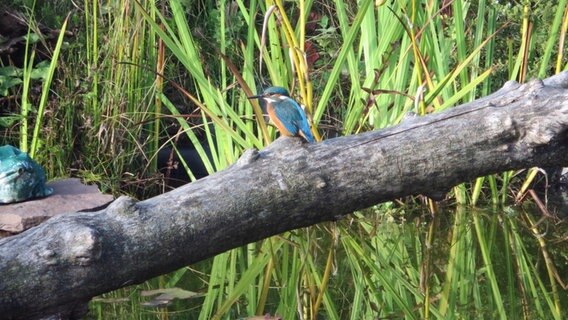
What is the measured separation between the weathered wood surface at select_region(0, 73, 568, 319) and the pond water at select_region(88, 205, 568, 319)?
422 mm

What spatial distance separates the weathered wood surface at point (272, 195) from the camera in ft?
8.02

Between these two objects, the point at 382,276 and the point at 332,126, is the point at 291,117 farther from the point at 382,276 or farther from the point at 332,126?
the point at 332,126

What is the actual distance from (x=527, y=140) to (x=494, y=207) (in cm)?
181

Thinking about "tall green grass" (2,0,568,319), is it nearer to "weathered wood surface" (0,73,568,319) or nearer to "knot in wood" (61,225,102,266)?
"weathered wood surface" (0,73,568,319)

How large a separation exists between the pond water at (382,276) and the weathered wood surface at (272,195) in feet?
1.39

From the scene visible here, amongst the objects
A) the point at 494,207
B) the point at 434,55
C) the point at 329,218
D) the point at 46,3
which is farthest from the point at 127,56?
the point at 329,218

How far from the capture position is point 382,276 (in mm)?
3594

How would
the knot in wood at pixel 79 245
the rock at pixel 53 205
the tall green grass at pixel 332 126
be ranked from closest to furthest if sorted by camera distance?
1. the knot in wood at pixel 79 245
2. the tall green grass at pixel 332 126
3. the rock at pixel 53 205

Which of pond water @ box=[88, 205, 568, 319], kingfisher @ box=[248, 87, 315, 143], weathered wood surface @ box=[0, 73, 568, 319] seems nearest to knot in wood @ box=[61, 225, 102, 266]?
weathered wood surface @ box=[0, 73, 568, 319]

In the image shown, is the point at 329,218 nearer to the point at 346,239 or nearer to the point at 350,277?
the point at 350,277

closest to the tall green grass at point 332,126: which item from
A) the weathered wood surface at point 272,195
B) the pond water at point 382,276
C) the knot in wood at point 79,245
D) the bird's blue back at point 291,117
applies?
the pond water at point 382,276

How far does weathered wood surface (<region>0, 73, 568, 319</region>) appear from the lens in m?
2.45

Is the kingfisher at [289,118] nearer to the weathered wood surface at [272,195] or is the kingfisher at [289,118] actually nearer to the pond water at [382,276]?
the weathered wood surface at [272,195]

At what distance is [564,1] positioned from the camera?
4145 mm
